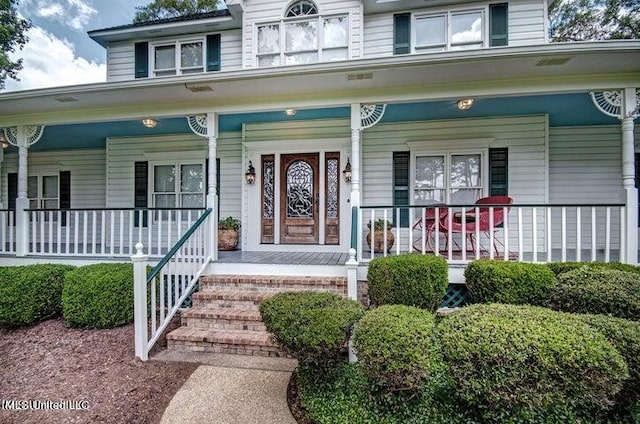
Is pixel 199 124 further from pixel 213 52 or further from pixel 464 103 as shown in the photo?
pixel 464 103

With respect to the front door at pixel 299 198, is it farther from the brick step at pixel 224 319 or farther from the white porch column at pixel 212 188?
the brick step at pixel 224 319

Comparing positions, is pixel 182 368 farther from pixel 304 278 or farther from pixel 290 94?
pixel 290 94

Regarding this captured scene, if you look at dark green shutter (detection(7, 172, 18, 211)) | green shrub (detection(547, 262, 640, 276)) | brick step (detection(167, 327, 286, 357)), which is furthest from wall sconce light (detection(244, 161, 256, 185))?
dark green shutter (detection(7, 172, 18, 211))

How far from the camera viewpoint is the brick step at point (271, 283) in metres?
4.60


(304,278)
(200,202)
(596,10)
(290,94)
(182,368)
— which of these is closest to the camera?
(182,368)

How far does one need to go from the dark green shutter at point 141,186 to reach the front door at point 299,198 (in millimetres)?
3425

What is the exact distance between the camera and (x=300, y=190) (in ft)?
22.8

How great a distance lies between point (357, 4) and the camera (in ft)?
23.1

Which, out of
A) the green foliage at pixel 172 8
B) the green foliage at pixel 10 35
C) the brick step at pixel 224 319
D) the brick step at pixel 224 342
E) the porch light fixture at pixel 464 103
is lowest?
the brick step at pixel 224 342

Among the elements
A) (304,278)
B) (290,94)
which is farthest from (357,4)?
(304,278)

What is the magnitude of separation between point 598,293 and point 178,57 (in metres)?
8.91

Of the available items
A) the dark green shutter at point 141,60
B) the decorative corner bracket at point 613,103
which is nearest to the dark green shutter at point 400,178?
the decorative corner bracket at point 613,103

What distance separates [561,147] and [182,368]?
7.67 m

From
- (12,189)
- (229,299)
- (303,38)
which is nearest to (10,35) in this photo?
(12,189)
